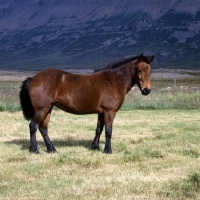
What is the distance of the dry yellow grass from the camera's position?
7.28 m

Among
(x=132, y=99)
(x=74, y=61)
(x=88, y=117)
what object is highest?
(x=88, y=117)

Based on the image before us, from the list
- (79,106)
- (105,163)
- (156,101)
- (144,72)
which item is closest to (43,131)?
(79,106)

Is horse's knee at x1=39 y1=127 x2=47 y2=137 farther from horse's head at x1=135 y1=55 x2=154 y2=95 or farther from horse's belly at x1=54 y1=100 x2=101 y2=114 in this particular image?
horse's head at x1=135 y1=55 x2=154 y2=95

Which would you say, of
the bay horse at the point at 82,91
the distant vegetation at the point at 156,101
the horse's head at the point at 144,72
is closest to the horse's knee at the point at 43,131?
the bay horse at the point at 82,91

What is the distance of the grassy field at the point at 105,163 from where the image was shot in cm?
728

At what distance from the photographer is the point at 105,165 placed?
30.9 feet

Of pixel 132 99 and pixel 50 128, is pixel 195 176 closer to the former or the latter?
pixel 50 128

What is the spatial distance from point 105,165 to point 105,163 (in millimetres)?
242

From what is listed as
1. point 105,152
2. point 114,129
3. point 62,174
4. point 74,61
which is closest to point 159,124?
point 114,129

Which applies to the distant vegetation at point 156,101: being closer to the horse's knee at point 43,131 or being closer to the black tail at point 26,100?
the black tail at point 26,100

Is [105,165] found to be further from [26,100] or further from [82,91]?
[26,100]

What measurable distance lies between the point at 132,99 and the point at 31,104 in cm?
1470

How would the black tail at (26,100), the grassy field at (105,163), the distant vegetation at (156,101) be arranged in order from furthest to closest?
the distant vegetation at (156,101), the black tail at (26,100), the grassy field at (105,163)

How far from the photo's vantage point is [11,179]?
8.18 meters
